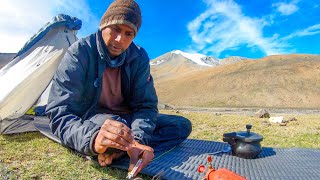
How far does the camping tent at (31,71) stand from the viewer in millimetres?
4328

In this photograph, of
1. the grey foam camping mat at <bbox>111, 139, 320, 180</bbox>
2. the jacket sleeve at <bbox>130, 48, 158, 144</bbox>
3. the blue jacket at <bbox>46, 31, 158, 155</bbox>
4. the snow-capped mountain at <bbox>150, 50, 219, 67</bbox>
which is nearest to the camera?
the blue jacket at <bbox>46, 31, 158, 155</bbox>

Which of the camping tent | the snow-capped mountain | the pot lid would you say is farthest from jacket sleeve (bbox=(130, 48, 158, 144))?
the snow-capped mountain

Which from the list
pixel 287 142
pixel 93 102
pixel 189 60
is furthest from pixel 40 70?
pixel 189 60

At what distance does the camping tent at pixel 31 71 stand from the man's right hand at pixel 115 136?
8.53 ft

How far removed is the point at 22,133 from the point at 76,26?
2551mm

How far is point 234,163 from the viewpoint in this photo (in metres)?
3.03

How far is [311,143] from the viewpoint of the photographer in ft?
16.4

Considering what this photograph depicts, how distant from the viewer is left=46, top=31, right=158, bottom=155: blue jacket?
2366 mm

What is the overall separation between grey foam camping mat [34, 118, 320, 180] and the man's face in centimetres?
105

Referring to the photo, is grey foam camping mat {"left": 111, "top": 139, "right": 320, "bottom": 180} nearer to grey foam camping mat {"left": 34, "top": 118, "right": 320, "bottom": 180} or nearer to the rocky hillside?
grey foam camping mat {"left": 34, "top": 118, "right": 320, "bottom": 180}

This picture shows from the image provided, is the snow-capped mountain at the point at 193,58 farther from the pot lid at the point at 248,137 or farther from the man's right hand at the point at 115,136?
the man's right hand at the point at 115,136

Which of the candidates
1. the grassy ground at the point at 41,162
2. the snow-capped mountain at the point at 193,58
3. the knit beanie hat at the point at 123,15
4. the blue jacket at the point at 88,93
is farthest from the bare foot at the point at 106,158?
the snow-capped mountain at the point at 193,58

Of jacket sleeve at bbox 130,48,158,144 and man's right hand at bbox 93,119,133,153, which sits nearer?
man's right hand at bbox 93,119,133,153

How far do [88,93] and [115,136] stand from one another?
3.49ft
